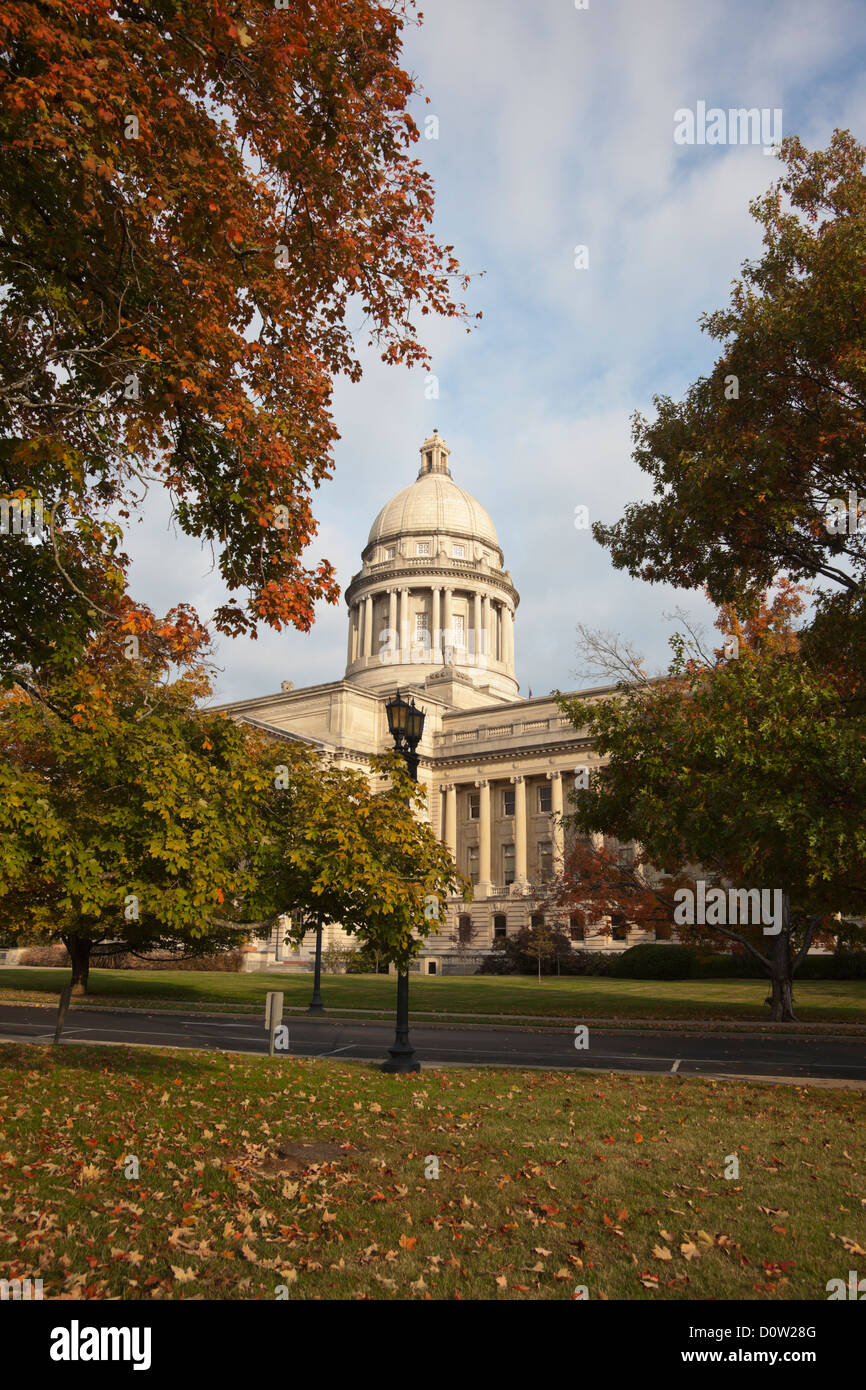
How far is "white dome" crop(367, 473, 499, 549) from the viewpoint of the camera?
333 ft

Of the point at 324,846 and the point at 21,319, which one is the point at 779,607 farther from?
the point at 21,319

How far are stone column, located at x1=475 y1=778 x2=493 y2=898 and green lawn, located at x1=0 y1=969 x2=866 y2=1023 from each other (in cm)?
2604

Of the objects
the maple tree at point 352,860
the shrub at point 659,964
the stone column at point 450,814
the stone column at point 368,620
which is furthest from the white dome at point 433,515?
the maple tree at point 352,860

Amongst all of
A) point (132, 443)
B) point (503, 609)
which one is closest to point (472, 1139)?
point (132, 443)

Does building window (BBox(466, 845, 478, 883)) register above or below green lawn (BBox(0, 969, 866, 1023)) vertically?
above

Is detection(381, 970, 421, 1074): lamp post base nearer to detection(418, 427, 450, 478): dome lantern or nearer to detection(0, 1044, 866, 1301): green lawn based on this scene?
detection(0, 1044, 866, 1301): green lawn

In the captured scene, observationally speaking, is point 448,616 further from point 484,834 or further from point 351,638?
point 484,834

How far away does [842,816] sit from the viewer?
12727 mm

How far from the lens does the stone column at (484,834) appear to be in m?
71.7

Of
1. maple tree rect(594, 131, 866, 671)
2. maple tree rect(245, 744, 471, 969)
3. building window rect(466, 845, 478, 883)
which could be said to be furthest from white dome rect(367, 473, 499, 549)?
maple tree rect(245, 744, 471, 969)

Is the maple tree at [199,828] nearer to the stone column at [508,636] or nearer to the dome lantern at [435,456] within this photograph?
the stone column at [508,636]

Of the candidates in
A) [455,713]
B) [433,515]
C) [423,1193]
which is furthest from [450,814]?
[423,1193]

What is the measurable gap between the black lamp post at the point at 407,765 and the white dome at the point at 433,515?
84825mm

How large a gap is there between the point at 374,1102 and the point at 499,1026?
1435 cm
